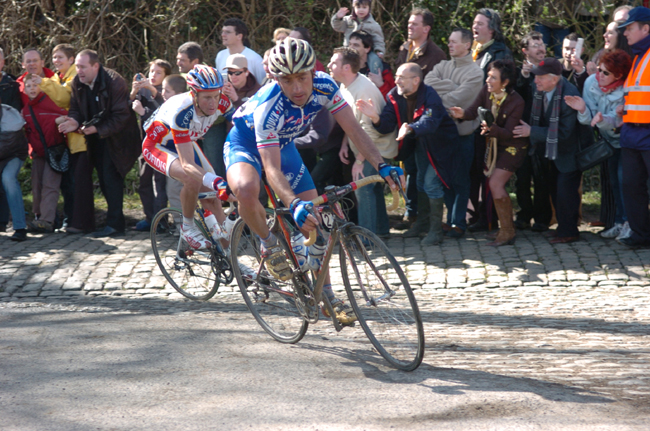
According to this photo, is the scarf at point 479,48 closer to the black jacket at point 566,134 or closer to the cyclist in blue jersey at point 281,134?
the black jacket at point 566,134

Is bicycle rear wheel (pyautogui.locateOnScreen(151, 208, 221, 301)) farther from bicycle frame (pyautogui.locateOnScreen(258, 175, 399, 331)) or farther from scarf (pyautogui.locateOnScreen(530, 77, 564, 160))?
scarf (pyautogui.locateOnScreen(530, 77, 564, 160))

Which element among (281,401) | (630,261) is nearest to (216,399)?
(281,401)

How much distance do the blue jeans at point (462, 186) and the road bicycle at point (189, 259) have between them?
10.6ft

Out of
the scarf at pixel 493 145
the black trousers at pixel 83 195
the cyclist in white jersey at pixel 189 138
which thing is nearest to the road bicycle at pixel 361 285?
the cyclist in white jersey at pixel 189 138

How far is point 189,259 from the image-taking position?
23.7ft

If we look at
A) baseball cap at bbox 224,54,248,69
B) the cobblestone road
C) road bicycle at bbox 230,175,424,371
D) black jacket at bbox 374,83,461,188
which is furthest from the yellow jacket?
road bicycle at bbox 230,175,424,371

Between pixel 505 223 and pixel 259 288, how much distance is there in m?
4.03

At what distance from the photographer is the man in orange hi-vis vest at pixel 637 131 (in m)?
8.07

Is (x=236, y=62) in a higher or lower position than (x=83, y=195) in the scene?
higher

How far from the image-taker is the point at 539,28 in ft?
40.1

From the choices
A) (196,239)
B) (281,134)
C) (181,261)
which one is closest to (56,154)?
(181,261)

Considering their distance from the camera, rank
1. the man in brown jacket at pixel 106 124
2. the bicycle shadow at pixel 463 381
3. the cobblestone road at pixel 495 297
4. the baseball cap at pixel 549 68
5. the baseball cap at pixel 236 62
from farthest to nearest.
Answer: the man in brown jacket at pixel 106 124 → the baseball cap at pixel 236 62 → the baseball cap at pixel 549 68 → the cobblestone road at pixel 495 297 → the bicycle shadow at pixel 463 381

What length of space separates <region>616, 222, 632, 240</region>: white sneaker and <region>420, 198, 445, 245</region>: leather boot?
205 centimetres

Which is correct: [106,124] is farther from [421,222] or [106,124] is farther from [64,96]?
[421,222]
